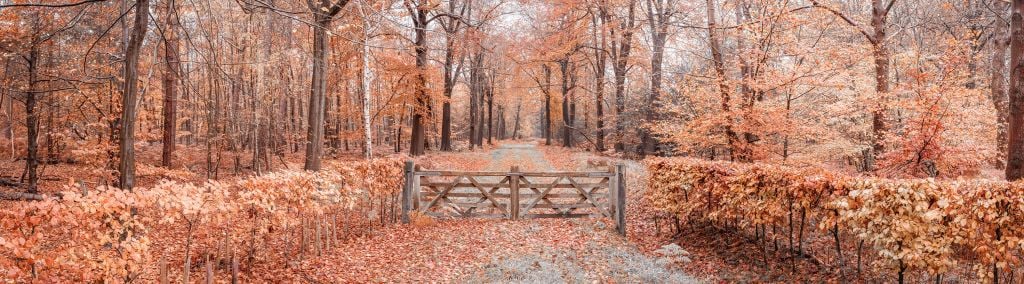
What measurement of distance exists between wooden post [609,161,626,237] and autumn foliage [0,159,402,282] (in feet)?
15.6

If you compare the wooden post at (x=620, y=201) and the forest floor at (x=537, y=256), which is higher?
the wooden post at (x=620, y=201)

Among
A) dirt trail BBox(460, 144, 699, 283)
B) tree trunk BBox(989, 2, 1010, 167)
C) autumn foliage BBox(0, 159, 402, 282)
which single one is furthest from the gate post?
tree trunk BBox(989, 2, 1010, 167)

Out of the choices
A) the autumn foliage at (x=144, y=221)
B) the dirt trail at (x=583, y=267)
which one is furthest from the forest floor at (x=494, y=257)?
the autumn foliage at (x=144, y=221)

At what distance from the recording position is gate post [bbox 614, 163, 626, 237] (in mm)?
9148

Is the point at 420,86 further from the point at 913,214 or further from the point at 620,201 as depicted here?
the point at 913,214

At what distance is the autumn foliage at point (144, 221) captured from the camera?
333 cm

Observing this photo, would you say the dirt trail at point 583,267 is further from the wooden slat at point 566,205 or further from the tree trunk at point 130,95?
the tree trunk at point 130,95

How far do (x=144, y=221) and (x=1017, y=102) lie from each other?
9471mm

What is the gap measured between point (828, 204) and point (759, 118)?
6582 mm

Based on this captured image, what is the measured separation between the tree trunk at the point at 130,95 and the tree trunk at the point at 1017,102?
10.3 m

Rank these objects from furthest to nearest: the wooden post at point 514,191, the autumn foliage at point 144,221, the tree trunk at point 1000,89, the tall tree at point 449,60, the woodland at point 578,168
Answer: the tall tree at point 449,60 < the tree trunk at point 1000,89 < the wooden post at point 514,191 < the woodland at point 578,168 < the autumn foliage at point 144,221

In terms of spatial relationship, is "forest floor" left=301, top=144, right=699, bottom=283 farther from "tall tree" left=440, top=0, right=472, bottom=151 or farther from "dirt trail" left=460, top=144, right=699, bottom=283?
"tall tree" left=440, top=0, right=472, bottom=151

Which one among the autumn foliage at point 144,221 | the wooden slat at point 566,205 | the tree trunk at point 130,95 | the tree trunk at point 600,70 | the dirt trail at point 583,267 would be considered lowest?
the dirt trail at point 583,267

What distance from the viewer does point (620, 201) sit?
362 inches
